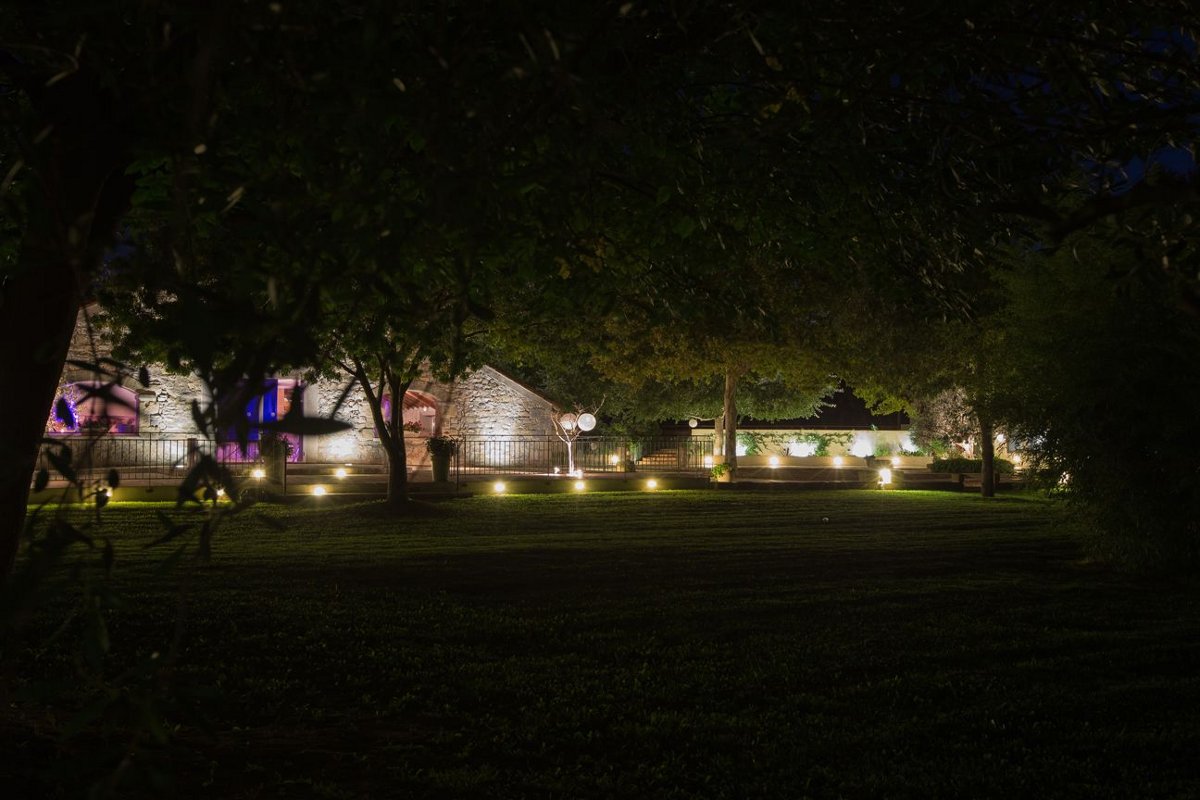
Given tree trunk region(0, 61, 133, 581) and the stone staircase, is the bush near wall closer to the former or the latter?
the stone staircase

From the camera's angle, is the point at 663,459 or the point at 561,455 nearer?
the point at 561,455

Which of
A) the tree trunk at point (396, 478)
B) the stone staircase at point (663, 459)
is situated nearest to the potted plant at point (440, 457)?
the tree trunk at point (396, 478)

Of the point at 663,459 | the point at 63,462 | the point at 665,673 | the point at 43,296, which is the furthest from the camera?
the point at 663,459

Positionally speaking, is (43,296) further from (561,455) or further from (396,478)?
(561,455)

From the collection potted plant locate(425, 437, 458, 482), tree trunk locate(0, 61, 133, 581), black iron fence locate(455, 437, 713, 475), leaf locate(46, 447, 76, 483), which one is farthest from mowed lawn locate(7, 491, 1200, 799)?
black iron fence locate(455, 437, 713, 475)

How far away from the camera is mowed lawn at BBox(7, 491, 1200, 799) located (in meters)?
5.27

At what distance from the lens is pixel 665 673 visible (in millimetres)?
7344

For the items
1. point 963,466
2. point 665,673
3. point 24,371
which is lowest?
point 665,673

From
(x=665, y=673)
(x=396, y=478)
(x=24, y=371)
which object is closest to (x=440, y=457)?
(x=396, y=478)

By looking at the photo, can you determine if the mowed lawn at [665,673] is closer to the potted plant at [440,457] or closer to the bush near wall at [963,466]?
the potted plant at [440,457]

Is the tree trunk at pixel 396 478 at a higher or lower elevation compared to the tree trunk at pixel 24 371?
lower

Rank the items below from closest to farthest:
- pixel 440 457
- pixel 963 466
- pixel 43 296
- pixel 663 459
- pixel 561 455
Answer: pixel 43 296 < pixel 440 457 < pixel 561 455 < pixel 663 459 < pixel 963 466

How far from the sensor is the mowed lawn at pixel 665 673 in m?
5.27

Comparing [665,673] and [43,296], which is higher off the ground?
[43,296]
